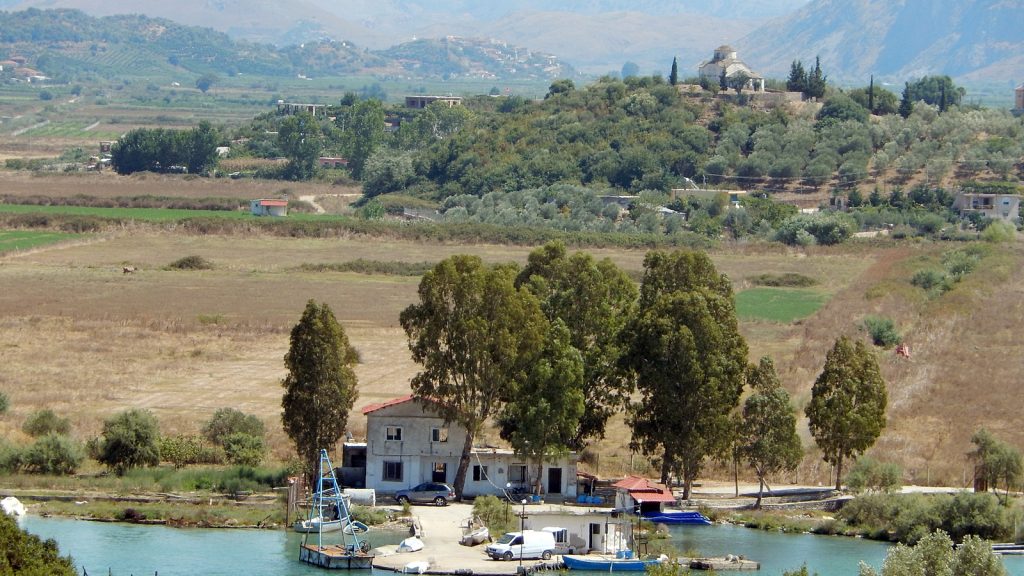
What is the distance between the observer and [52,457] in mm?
39906

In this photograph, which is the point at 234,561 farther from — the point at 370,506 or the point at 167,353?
the point at 167,353

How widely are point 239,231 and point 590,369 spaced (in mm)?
59348

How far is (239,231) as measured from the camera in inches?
3888

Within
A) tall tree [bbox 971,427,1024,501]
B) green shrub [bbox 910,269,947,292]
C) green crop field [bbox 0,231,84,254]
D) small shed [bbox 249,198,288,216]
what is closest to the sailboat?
tall tree [bbox 971,427,1024,501]

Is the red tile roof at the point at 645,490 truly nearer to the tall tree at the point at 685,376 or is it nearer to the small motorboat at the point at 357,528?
the tall tree at the point at 685,376

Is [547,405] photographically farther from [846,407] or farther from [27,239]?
[27,239]

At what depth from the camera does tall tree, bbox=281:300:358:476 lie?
Answer: 127 feet

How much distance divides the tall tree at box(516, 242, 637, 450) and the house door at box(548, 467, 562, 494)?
113cm

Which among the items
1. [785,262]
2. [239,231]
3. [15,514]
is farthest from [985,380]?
[239,231]

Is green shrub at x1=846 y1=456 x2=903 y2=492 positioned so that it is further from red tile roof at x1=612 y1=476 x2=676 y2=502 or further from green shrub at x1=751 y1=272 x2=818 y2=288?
green shrub at x1=751 y1=272 x2=818 y2=288

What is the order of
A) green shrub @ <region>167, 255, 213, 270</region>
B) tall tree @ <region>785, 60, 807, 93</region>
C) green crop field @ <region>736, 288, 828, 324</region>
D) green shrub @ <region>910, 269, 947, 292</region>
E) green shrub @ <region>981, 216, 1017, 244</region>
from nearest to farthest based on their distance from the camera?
green crop field @ <region>736, 288, 828, 324</region> < green shrub @ <region>910, 269, 947, 292</region> < green shrub @ <region>167, 255, 213, 270</region> < green shrub @ <region>981, 216, 1017, 244</region> < tall tree @ <region>785, 60, 807, 93</region>

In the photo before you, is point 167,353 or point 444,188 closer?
point 167,353

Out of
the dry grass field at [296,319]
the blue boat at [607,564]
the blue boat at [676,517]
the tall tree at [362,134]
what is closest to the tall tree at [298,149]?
the tall tree at [362,134]

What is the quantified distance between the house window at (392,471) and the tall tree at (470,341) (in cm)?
122
